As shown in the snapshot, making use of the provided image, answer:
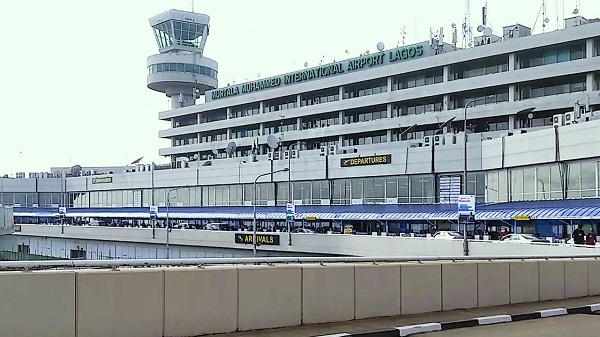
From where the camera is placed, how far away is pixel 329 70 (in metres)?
97.2

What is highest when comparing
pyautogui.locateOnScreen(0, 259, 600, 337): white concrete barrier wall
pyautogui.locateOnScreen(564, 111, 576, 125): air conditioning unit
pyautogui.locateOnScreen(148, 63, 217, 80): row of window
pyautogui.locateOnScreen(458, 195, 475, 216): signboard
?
pyautogui.locateOnScreen(148, 63, 217, 80): row of window

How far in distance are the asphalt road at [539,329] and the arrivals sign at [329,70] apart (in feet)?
241

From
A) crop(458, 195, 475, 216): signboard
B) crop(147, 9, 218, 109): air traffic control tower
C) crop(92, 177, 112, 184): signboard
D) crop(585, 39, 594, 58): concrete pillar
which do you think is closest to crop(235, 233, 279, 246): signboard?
crop(458, 195, 475, 216): signboard

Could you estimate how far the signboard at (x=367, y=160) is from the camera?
69.8 m

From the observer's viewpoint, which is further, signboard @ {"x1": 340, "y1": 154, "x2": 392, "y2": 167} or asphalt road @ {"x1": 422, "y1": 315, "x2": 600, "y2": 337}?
signboard @ {"x1": 340, "y1": 154, "x2": 392, "y2": 167}

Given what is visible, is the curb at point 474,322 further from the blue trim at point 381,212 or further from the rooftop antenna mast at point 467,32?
the rooftop antenna mast at point 467,32

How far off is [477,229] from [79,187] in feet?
247

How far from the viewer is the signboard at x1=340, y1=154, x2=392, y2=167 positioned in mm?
69819

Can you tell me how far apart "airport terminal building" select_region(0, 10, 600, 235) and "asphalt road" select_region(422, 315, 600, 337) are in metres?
29.1

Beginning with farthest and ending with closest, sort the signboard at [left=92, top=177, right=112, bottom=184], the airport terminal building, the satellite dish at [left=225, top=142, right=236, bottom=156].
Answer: the signboard at [left=92, top=177, right=112, bottom=184]
the satellite dish at [left=225, top=142, right=236, bottom=156]
the airport terminal building

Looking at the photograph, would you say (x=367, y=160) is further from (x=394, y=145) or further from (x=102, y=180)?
(x=102, y=180)

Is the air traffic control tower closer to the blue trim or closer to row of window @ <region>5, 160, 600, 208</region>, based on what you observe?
row of window @ <region>5, 160, 600, 208</region>

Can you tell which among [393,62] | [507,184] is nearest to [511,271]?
[507,184]

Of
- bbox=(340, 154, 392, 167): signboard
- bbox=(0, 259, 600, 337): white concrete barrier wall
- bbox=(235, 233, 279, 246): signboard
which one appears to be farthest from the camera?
bbox=(340, 154, 392, 167): signboard
